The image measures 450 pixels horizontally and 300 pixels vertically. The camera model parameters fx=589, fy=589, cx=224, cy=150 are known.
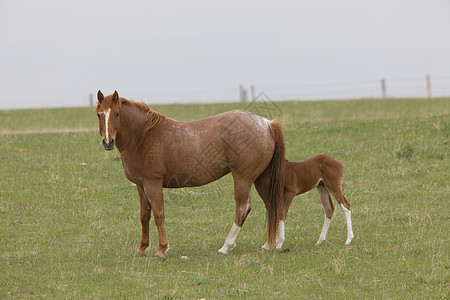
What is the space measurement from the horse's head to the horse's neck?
0.18 meters

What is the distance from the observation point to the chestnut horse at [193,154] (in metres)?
8.45

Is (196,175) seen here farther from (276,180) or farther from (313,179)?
(313,179)

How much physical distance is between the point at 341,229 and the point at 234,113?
2721 mm

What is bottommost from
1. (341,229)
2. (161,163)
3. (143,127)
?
(341,229)

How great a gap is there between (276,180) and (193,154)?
130cm

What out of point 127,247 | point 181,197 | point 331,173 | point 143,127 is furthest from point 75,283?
point 181,197

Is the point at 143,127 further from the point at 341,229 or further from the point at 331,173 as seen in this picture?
the point at 341,229

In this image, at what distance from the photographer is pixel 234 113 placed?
8734mm

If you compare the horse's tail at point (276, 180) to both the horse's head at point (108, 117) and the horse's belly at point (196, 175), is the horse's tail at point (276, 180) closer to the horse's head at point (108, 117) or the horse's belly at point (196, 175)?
the horse's belly at point (196, 175)

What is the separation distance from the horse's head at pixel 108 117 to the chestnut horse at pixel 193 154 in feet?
0.36

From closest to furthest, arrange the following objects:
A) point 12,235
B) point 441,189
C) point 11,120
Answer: point 12,235 → point 441,189 → point 11,120

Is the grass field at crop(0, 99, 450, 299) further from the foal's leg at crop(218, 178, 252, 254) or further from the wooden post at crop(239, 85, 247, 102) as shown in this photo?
the wooden post at crop(239, 85, 247, 102)

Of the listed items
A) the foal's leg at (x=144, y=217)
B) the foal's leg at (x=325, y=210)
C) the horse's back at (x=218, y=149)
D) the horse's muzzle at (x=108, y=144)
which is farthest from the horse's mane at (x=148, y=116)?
the foal's leg at (x=325, y=210)

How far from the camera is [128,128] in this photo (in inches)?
334
